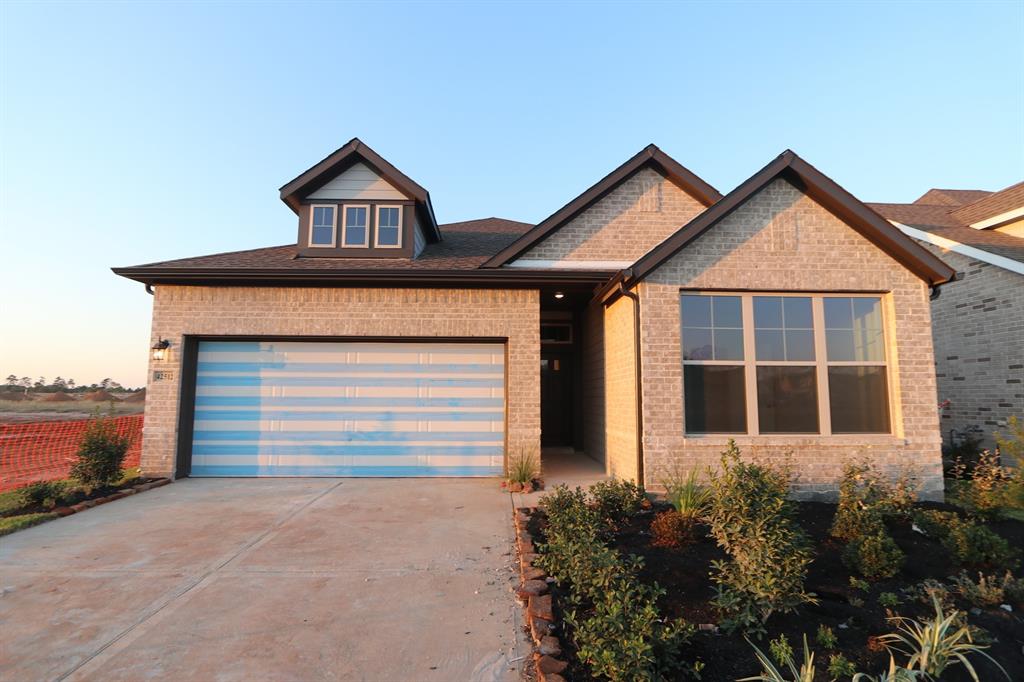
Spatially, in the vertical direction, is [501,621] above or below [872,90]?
below

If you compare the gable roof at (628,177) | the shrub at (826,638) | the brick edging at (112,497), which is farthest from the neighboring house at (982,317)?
the brick edging at (112,497)

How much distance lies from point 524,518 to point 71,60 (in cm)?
1259

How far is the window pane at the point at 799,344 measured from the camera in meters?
7.27

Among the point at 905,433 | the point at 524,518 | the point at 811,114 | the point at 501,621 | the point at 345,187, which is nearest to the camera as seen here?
the point at 501,621

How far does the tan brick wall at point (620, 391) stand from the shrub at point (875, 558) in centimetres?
321

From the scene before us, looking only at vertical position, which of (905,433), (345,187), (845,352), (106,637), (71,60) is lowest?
(106,637)

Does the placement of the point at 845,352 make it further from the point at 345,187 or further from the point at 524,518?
the point at 345,187

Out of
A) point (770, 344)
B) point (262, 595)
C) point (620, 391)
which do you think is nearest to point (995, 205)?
point (770, 344)

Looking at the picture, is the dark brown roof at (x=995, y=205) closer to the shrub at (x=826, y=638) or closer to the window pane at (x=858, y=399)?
the window pane at (x=858, y=399)

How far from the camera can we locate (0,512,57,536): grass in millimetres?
5590

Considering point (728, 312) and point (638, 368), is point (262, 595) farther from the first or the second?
point (728, 312)

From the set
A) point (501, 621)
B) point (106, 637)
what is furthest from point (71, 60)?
point (501, 621)

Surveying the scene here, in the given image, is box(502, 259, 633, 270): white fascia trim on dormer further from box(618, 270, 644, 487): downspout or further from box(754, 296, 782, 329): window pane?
box(754, 296, 782, 329): window pane

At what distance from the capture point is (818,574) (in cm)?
419
